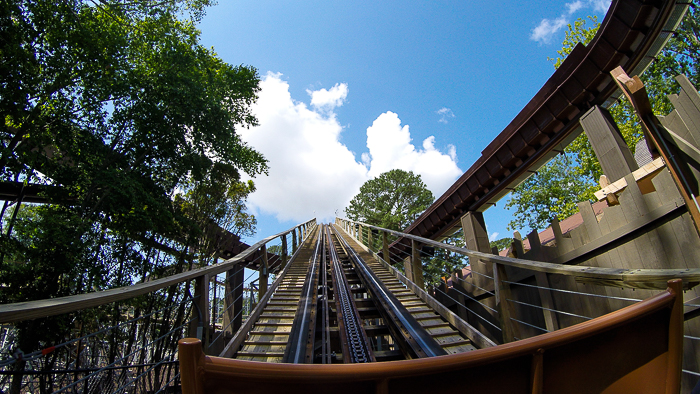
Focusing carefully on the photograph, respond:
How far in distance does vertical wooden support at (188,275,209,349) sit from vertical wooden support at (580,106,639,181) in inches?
228

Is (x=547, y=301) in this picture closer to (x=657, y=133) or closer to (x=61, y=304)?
(x=657, y=133)

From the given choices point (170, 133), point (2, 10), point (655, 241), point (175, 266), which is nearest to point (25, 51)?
point (2, 10)

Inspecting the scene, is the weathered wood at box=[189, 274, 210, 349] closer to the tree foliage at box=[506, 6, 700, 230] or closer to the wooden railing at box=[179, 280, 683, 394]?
the wooden railing at box=[179, 280, 683, 394]

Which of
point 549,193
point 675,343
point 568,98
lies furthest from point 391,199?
point 675,343

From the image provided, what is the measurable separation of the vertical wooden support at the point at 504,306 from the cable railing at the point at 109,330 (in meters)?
2.45

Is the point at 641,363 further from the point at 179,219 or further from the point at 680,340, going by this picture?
the point at 179,219

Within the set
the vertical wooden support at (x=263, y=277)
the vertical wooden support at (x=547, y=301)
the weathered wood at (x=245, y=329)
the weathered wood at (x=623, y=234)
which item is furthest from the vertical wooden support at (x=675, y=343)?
the vertical wooden support at (x=263, y=277)

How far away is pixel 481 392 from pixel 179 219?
968 cm

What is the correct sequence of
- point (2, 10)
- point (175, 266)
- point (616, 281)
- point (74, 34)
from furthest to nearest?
point (175, 266)
point (74, 34)
point (2, 10)
point (616, 281)

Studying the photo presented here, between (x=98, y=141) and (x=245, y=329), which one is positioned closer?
(x=245, y=329)

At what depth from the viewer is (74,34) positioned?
265 inches

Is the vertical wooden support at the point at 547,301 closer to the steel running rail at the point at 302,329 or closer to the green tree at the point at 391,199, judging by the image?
the steel running rail at the point at 302,329

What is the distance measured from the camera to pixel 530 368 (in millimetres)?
924

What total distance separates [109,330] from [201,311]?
4195 mm
